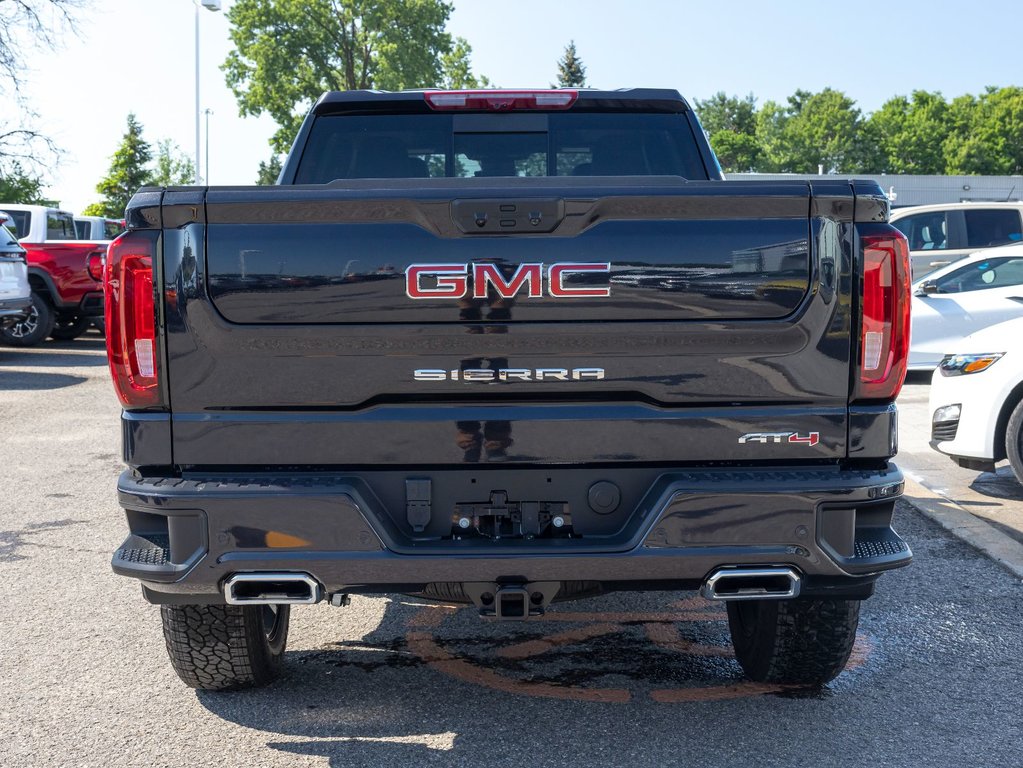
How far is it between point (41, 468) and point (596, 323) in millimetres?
6633

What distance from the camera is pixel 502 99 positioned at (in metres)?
4.44

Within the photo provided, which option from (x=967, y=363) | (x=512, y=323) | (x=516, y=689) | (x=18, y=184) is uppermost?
(x=18, y=184)

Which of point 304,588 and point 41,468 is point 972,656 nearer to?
point 304,588

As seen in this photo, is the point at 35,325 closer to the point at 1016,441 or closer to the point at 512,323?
the point at 1016,441

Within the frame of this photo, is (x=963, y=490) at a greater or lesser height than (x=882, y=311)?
lesser

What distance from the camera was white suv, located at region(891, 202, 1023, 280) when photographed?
15.8 m

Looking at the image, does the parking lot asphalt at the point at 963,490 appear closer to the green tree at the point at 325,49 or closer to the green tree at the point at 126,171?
the green tree at the point at 325,49

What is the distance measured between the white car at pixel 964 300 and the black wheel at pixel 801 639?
9349 mm

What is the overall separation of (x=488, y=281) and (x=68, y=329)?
18660 millimetres

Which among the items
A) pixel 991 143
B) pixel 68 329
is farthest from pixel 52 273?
pixel 991 143

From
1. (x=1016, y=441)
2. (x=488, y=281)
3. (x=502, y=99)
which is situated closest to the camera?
(x=488, y=281)

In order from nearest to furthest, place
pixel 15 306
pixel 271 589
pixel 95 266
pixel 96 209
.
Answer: pixel 271 589
pixel 15 306
pixel 95 266
pixel 96 209

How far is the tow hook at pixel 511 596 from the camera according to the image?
10.4 ft

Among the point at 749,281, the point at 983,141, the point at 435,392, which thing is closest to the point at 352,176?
the point at 435,392
